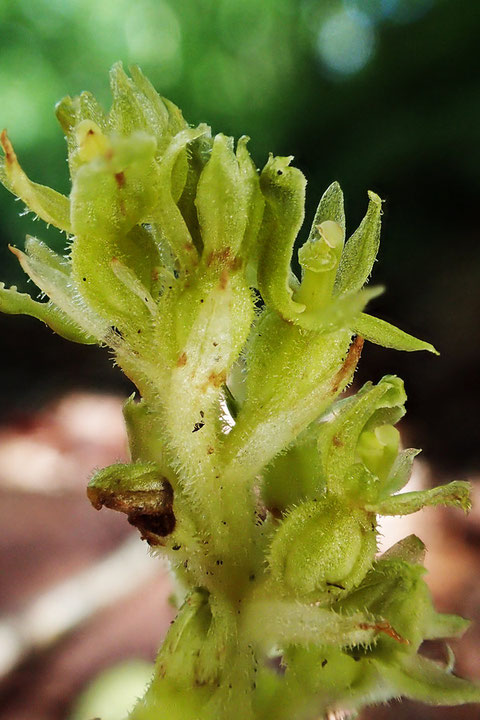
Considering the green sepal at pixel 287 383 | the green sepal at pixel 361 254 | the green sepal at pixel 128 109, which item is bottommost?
the green sepal at pixel 287 383

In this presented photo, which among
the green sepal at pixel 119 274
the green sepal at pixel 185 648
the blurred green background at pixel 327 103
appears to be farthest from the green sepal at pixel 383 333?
the blurred green background at pixel 327 103

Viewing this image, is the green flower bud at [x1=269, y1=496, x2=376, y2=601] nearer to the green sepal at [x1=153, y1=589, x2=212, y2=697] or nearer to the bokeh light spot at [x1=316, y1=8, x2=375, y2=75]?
the green sepal at [x1=153, y1=589, x2=212, y2=697]

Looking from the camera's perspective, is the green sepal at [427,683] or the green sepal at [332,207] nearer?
the green sepal at [427,683]

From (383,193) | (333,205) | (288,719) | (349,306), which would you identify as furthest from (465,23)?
(288,719)

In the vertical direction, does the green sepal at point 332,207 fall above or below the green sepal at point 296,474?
above

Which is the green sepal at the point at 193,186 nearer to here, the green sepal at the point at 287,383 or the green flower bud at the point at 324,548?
the green sepal at the point at 287,383

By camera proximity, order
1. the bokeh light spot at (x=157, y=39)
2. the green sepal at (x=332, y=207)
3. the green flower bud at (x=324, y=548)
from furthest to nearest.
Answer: the bokeh light spot at (x=157, y=39)
the green sepal at (x=332, y=207)
the green flower bud at (x=324, y=548)

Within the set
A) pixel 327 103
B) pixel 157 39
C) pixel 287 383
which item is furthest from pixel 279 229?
pixel 157 39
